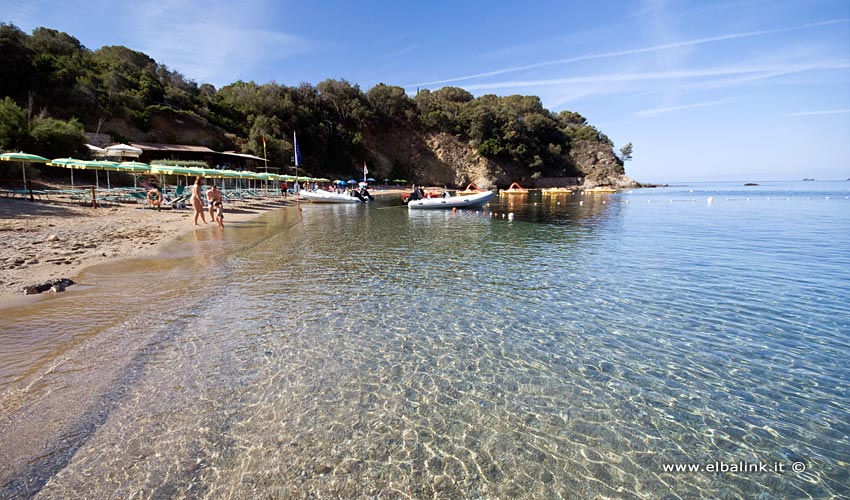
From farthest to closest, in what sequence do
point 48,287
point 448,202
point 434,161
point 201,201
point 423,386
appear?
point 434,161, point 448,202, point 201,201, point 48,287, point 423,386

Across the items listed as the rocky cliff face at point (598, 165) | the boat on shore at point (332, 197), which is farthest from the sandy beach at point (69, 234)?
the rocky cliff face at point (598, 165)

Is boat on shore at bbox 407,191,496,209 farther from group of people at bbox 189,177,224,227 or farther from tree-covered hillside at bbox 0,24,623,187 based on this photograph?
tree-covered hillside at bbox 0,24,623,187

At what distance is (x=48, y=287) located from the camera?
6.88 metres

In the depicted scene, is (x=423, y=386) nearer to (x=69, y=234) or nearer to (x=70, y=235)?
(x=70, y=235)

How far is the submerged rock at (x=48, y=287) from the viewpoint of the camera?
6652mm

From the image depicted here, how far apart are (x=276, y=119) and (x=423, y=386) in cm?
5441

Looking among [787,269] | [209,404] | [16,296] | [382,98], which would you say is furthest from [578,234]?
[382,98]

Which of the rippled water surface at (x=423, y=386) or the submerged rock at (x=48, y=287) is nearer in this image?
the rippled water surface at (x=423, y=386)

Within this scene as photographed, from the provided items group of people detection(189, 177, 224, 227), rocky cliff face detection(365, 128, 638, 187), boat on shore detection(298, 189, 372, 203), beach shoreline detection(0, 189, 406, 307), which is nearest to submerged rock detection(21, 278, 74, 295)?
beach shoreline detection(0, 189, 406, 307)

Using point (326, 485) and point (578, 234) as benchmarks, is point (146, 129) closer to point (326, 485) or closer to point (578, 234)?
point (578, 234)

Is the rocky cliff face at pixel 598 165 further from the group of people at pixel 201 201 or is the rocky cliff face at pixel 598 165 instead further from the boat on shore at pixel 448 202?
the group of people at pixel 201 201

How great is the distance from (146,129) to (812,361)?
50474 millimetres

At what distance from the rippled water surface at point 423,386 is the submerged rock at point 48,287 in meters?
0.42

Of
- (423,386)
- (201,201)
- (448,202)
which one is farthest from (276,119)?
(423,386)
